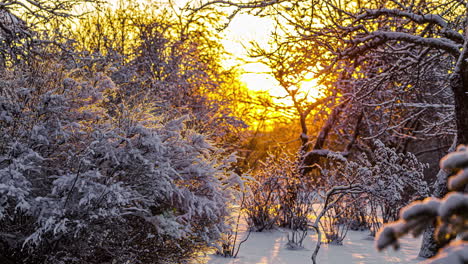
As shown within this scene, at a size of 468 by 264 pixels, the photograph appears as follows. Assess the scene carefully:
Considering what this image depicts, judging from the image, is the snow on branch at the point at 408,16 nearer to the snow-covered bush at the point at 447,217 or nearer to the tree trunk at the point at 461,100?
the tree trunk at the point at 461,100

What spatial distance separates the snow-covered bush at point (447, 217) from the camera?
3.28ft

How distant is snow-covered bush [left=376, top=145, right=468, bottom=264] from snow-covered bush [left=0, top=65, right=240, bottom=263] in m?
3.49

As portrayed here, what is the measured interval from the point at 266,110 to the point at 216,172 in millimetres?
8891

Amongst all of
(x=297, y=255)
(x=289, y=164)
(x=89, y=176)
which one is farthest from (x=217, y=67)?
(x=89, y=176)

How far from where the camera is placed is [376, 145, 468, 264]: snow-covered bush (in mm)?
1001

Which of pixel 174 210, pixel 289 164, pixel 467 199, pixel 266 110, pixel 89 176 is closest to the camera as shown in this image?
pixel 467 199

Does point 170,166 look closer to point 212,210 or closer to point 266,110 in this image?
point 212,210

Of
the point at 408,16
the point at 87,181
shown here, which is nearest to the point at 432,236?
the point at 408,16

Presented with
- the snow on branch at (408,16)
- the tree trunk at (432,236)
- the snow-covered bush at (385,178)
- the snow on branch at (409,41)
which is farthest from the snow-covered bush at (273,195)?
the snow on branch at (408,16)

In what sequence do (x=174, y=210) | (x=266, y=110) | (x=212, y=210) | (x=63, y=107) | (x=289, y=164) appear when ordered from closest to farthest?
(x=63, y=107)
(x=174, y=210)
(x=212, y=210)
(x=289, y=164)
(x=266, y=110)

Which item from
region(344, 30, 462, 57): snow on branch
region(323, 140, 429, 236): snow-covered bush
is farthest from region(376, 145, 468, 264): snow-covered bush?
region(344, 30, 462, 57): snow on branch

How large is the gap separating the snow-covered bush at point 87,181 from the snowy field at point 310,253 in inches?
81.3

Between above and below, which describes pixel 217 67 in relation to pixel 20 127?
above

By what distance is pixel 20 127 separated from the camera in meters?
4.59
